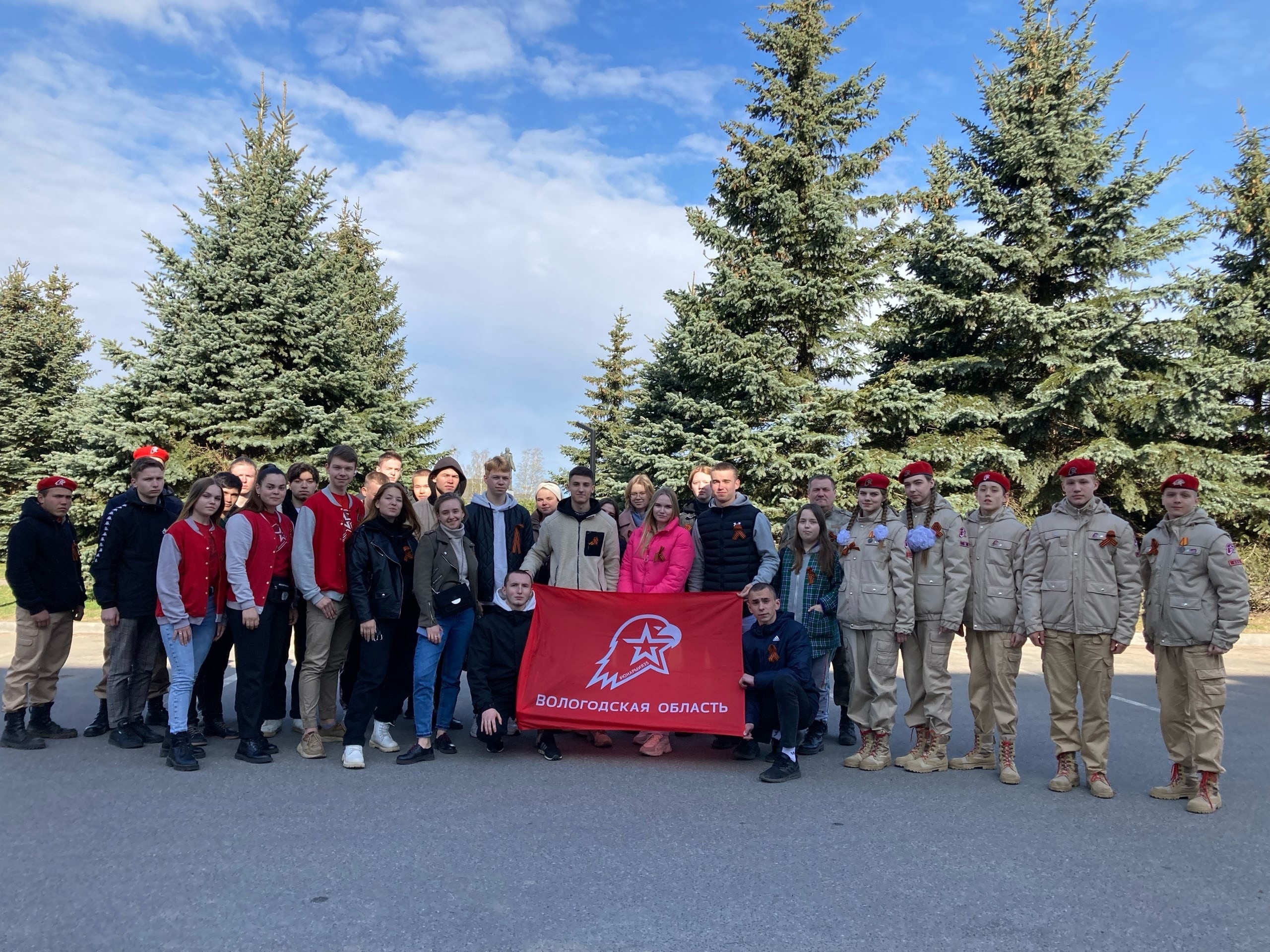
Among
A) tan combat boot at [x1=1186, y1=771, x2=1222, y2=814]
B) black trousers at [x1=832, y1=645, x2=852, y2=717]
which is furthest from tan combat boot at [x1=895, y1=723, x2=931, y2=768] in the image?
tan combat boot at [x1=1186, y1=771, x2=1222, y2=814]

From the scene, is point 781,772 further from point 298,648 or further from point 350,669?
point 298,648

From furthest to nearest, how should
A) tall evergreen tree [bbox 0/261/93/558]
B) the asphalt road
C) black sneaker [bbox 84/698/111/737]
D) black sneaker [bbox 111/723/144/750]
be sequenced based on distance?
tall evergreen tree [bbox 0/261/93/558] < black sneaker [bbox 84/698/111/737] < black sneaker [bbox 111/723/144/750] < the asphalt road

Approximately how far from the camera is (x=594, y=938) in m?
3.45

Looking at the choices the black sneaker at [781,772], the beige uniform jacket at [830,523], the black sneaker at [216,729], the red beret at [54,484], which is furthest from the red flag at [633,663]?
the red beret at [54,484]

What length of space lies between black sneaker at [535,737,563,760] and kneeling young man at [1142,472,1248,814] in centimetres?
415

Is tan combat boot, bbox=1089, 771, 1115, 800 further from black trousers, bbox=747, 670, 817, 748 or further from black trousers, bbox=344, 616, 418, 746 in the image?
black trousers, bbox=344, 616, 418, 746

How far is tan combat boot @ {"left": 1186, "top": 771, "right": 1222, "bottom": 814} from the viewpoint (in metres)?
5.33

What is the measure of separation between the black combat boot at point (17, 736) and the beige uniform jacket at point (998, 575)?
7064mm

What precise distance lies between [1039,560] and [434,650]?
4638 millimetres

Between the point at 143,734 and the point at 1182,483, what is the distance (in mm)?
7901

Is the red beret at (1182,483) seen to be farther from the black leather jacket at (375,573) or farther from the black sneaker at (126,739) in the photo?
the black sneaker at (126,739)

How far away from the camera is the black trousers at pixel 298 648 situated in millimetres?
6820

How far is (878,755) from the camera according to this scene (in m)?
6.27

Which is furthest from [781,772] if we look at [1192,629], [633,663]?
[1192,629]
